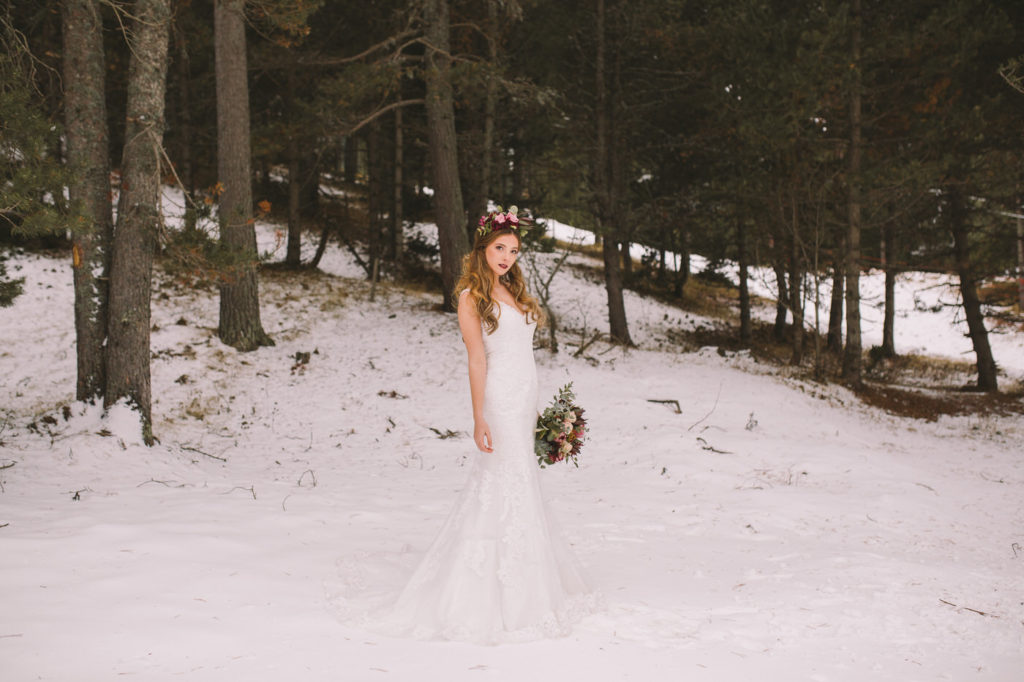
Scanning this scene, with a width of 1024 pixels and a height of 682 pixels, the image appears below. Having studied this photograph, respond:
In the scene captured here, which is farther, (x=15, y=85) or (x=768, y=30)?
(x=768, y=30)

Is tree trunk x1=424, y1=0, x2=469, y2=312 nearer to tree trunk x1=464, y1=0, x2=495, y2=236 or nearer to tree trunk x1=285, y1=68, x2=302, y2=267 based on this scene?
tree trunk x1=464, y1=0, x2=495, y2=236

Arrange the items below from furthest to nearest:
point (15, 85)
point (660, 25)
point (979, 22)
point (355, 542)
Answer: point (660, 25) → point (979, 22) → point (15, 85) → point (355, 542)

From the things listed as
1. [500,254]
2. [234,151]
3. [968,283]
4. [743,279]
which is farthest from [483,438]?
[743,279]

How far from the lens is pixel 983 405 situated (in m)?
14.9

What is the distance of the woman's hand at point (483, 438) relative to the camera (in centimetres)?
425

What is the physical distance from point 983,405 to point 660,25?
445 inches

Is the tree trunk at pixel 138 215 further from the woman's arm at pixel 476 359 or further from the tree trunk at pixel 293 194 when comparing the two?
the tree trunk at pixel 293 194

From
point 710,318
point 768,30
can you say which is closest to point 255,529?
point 768,30

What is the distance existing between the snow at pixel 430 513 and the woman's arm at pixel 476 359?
4.07ft

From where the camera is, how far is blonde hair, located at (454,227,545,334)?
14.1ft

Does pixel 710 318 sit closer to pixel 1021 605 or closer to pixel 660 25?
pixel 660 25

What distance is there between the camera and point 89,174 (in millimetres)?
7777

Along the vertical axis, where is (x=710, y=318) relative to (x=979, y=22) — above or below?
below

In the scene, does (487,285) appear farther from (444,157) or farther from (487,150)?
(487,150)
